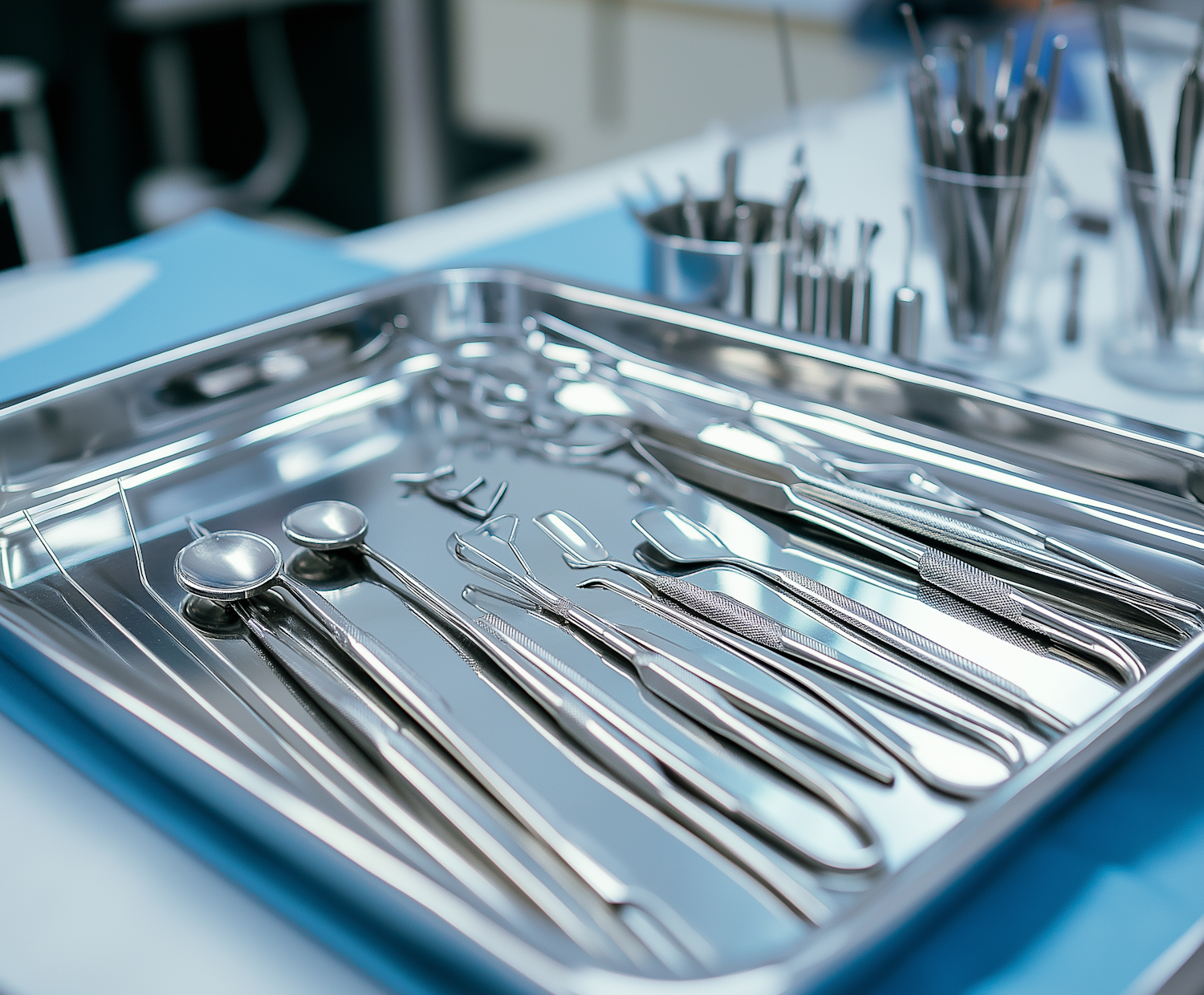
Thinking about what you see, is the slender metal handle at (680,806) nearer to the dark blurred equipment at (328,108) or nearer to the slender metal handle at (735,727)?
the slender metal handle at (735,727)

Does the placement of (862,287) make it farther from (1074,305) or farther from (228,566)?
(228,566)

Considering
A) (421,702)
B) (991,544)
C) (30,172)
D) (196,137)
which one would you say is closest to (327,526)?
(421,702)

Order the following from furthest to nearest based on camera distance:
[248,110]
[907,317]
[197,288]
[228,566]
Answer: [248,110] → [197,288] → [907,317] → [228,566]

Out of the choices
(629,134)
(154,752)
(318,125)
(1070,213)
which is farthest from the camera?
(629,134)

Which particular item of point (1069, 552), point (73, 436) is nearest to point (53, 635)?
point (73, 436)

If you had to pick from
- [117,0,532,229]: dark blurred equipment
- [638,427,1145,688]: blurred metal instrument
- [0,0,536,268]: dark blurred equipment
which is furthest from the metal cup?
[117,0,532,229]: dark blurred equipment

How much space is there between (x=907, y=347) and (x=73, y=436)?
402 mm

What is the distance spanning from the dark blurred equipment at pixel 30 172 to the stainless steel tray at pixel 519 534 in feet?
1.77

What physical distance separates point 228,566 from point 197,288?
43 cm

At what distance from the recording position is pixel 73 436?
493mm

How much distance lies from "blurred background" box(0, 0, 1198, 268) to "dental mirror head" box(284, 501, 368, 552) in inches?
27.0

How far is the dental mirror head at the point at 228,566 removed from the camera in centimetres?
39

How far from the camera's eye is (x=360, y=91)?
229 cm

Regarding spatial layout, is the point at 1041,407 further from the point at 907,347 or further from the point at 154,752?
the point at 154,752
